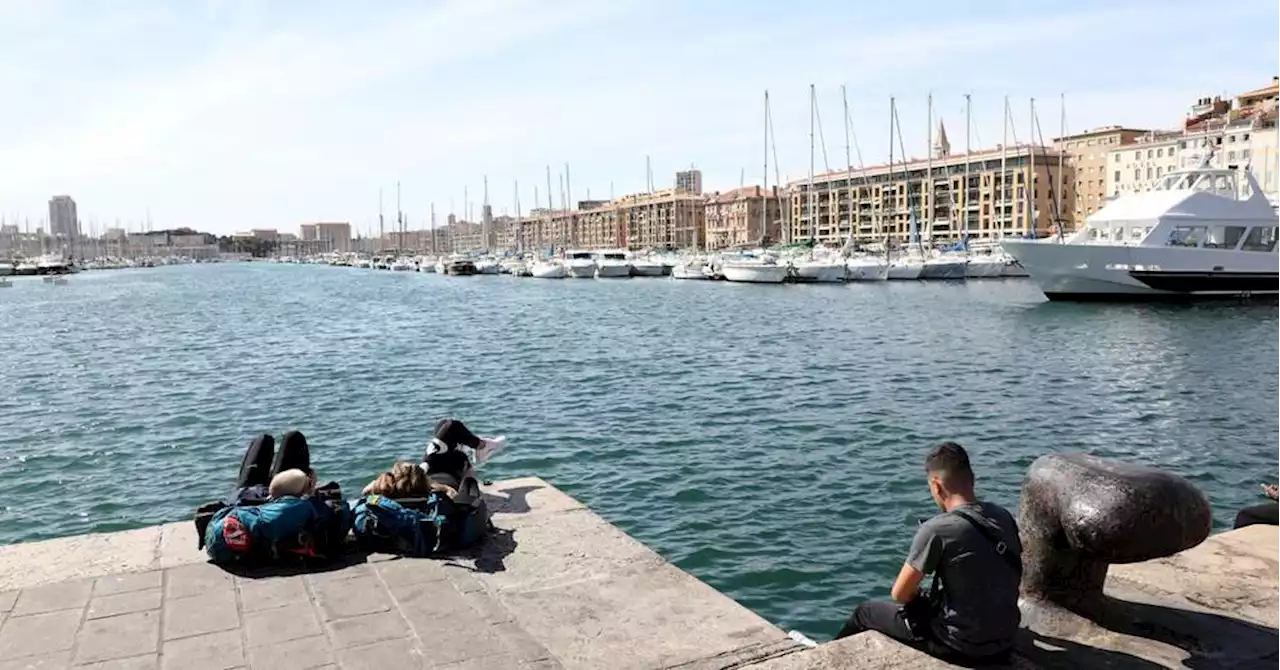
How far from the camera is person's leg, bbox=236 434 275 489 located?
25.5 feet

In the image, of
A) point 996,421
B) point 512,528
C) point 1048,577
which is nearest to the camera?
point 1048,577

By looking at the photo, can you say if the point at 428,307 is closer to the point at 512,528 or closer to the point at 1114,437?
the point at 1114,437

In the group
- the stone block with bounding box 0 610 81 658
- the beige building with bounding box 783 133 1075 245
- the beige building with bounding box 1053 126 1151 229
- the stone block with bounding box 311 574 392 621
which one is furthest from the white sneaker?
the beige building with bounding box 1053 126 1151 229

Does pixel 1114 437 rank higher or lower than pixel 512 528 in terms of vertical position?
lower

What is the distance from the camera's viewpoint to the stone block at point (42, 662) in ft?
16.1

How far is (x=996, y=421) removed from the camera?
664 inches

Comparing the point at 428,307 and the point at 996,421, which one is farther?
the point at 428,307

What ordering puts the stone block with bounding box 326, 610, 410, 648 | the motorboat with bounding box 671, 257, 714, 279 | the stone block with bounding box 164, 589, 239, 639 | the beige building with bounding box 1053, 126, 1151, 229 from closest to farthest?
1. the stone block with bounding box 326, 610, 410, 648
2. the stone block with bounding box 164, 589, 239, 639
3. the motorboat with bounding box 671, 257, 714, 279
4. the beige building with bounding box 1053, 126, 1151, 229

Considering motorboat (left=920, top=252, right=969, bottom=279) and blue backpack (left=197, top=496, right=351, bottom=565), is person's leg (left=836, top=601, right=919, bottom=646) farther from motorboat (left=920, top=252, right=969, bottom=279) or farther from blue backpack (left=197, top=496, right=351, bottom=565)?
motorboat (left=920, top=252, right=969, bottom=279)

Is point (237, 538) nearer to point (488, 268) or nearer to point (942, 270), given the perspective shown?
point (942, 270)

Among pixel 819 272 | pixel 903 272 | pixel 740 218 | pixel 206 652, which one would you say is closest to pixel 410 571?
pixel 206 652

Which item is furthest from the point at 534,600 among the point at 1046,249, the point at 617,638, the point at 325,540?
the point at 1046,249

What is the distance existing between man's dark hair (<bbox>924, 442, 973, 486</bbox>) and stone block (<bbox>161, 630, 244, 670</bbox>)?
3793 millimetres

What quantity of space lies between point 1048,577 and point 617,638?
2.43 m
